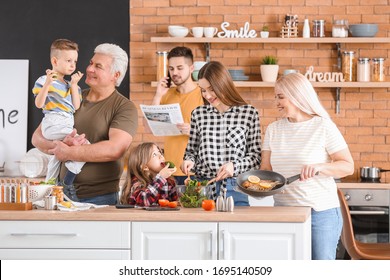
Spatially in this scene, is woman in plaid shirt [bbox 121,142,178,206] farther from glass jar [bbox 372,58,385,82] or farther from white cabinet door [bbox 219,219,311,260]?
glass jar [bbox 372,58,385,82]

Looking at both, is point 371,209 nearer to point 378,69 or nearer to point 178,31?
point 378,69

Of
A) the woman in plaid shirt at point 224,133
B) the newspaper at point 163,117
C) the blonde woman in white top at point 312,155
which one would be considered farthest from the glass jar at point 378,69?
the blonde woman in white top at point 312,155

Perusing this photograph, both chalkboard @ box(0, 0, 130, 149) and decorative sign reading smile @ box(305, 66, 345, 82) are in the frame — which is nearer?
decorative sign reading smile @ box(305, 66, 345, 82)

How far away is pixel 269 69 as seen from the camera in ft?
24.6

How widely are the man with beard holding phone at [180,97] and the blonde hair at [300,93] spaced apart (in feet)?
4.86

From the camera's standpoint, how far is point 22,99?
7.80m

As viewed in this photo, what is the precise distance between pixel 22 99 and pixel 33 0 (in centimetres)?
90

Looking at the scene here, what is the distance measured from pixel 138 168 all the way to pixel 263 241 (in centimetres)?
86

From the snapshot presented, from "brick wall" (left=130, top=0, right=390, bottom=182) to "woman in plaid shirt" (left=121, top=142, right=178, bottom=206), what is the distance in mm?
3195

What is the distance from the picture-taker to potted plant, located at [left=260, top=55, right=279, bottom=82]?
7484 mm

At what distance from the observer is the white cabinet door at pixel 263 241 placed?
401 cm

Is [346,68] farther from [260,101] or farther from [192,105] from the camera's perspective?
[192,105]

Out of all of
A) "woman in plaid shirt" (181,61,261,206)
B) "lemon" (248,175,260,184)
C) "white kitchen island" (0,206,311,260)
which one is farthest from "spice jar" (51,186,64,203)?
"lemon" (248,175,260,184)

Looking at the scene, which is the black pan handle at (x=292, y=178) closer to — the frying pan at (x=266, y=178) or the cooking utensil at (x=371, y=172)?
the frying pan at (x=266, y=178)
